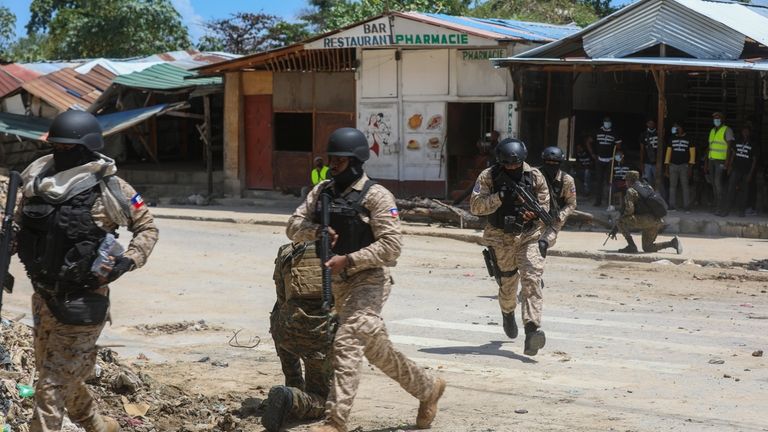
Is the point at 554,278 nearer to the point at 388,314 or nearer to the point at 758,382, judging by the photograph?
the point at 388,314

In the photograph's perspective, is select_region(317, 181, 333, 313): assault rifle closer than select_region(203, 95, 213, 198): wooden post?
Yes

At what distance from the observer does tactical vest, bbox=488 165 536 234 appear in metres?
9.02

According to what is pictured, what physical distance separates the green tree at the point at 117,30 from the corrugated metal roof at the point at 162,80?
15.1 m

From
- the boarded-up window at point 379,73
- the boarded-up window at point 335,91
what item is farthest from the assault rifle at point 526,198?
the boarded-up window at point 335,91

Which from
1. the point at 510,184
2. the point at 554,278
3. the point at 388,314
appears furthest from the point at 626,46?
the point at 510,184

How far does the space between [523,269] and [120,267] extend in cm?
432

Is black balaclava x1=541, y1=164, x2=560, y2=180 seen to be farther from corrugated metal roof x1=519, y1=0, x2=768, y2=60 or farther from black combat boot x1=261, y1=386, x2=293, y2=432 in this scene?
corrugated metal roof x1=519, y1=0, x2=768, y2=60

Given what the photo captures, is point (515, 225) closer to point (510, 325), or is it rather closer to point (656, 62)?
point (510, 325)

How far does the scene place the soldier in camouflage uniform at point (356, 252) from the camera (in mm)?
6234

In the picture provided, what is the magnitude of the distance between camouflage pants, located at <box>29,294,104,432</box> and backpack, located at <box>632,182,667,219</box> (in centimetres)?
1175

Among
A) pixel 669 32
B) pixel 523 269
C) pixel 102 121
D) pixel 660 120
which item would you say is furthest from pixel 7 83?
pixel 523 269

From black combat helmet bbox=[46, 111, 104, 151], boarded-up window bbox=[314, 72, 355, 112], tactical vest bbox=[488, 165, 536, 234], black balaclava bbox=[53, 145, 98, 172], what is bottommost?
tactical vest bbox=[488, 165, 536, 234]

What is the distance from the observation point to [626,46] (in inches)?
834

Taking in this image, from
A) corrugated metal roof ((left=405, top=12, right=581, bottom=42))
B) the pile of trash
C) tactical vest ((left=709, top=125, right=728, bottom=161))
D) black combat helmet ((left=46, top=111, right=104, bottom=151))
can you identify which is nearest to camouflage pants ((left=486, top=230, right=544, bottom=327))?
the pile of trash
